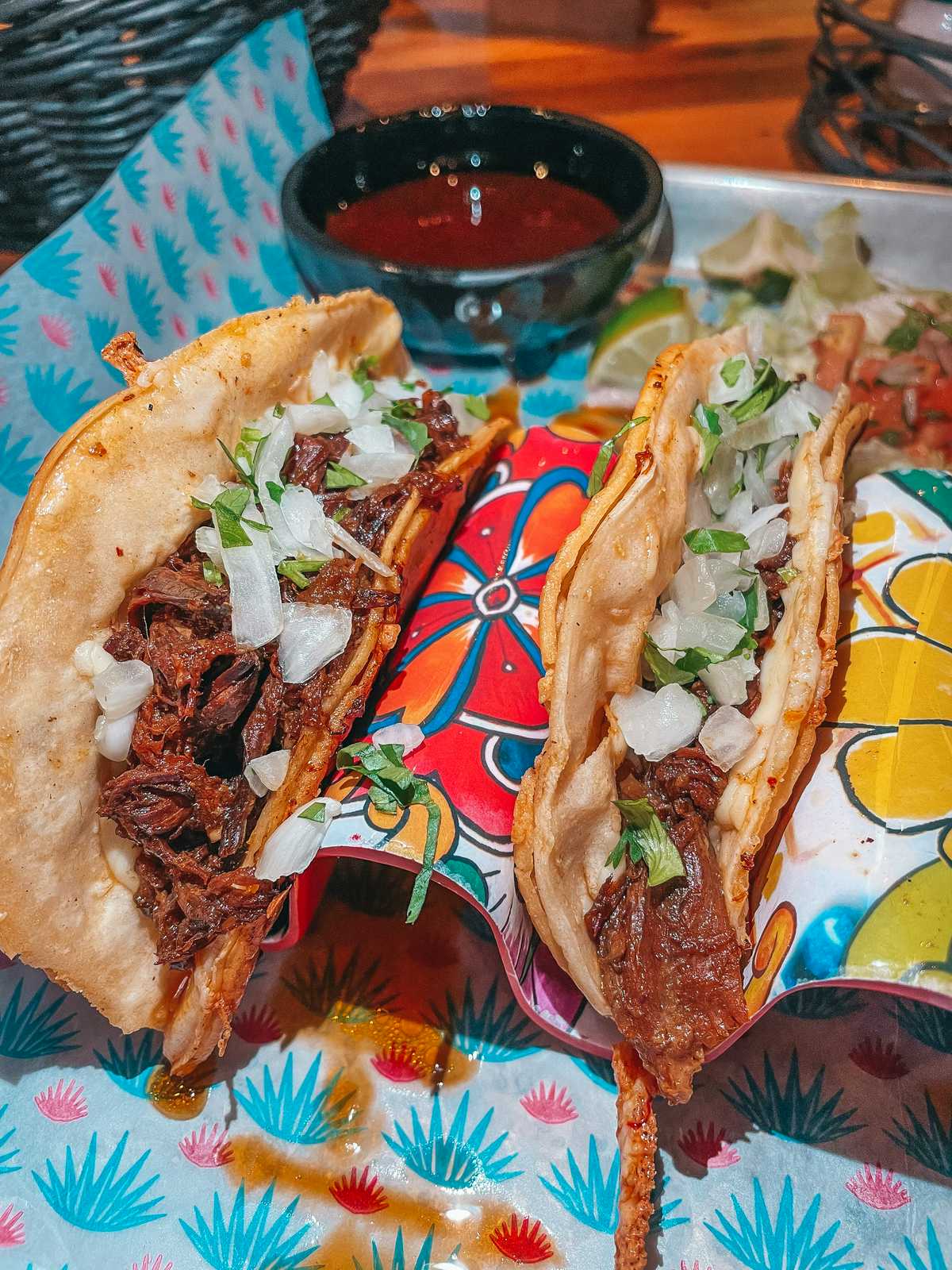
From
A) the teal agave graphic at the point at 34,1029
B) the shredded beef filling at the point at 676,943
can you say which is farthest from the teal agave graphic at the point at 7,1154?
the shredded beef filling at the point at 676,943

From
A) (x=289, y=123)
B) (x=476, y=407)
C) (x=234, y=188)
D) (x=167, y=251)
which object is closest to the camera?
(x=476, y=407)

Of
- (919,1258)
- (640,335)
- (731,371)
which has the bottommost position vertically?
(919,1258)

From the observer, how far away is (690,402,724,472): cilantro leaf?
2.17 m

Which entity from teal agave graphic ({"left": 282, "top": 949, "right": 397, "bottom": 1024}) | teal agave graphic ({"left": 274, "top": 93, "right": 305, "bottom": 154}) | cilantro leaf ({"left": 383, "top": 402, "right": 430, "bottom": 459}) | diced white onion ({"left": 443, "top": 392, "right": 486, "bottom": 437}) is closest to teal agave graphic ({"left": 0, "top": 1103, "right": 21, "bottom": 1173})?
teal agave graphic ({"left": 282, "top": 949, "right": 397, "bottom": 1024})

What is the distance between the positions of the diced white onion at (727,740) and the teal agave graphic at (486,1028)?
852 mm

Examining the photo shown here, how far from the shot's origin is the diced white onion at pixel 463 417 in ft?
9.28

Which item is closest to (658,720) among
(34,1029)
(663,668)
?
(663,668)

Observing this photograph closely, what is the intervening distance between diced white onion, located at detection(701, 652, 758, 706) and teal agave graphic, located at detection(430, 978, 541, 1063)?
945 mm

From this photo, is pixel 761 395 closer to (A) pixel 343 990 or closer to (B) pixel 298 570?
(B) pixel 298 570

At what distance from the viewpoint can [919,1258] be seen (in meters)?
1.80

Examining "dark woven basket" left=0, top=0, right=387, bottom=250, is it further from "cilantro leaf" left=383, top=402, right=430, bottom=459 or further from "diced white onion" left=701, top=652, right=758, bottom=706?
"diced white onion" left=701, top=652, right=758, bottom=706

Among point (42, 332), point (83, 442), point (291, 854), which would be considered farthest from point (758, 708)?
point (42, 332)

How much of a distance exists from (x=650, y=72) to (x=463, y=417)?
12.6 feet

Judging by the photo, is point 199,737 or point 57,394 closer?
point 199,737
